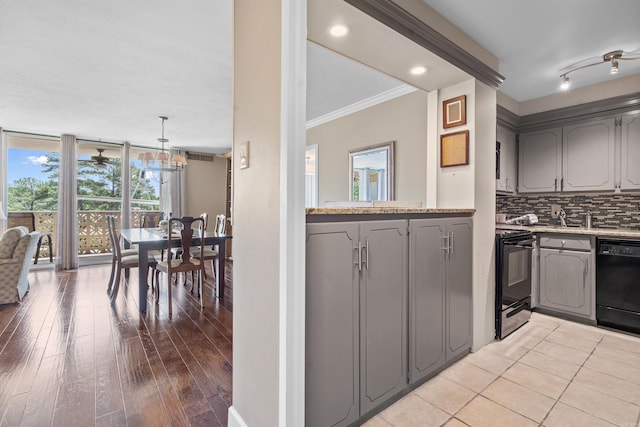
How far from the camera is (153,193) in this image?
694cm

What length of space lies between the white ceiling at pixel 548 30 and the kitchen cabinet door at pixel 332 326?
1752 mm

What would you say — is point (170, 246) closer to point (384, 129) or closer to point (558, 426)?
point (384, 129)

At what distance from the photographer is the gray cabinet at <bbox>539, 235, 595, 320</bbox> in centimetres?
294

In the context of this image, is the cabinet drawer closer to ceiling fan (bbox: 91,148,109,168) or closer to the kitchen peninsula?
the kitchen peninsula

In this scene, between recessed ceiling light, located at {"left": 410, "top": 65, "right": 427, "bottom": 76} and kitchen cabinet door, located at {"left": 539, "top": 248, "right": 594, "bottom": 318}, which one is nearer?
recessed ceiling light, located at {"left": 410, "top": 65, "right": 427, "bottom": 76}

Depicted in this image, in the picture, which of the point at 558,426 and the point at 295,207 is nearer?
the point at 295,207

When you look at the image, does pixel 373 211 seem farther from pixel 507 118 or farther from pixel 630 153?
pixel 630 153

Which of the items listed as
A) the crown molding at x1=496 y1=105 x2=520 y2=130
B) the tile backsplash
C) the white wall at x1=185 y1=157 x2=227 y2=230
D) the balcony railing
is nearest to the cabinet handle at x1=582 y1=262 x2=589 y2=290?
the tile backsplash

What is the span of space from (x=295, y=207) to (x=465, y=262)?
1.72 m

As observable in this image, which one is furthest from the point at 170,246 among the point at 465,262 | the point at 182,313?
the point at 465,262

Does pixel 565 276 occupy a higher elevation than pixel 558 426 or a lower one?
higher

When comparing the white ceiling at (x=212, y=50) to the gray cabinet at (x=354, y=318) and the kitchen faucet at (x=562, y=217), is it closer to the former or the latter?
the gray cabinet at (x=354, y=318)

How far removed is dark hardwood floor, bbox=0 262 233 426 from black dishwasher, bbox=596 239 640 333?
345 centimetres

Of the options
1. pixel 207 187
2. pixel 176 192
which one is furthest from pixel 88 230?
pixel 207 187
